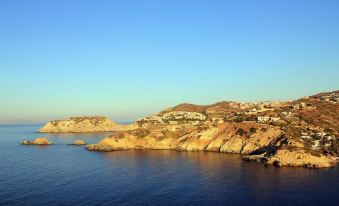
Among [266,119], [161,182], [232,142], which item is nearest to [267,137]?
[232,142]

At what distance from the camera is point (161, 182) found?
331ft

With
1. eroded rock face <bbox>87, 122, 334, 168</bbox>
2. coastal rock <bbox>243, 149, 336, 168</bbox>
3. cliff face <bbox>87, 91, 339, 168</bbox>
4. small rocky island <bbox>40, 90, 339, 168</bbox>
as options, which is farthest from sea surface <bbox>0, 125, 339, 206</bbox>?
small rocky island <bbox>40, 90, 339, 168</bbox>

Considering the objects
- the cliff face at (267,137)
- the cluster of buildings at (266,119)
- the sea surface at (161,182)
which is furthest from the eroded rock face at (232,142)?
the sea surface at (161,182)

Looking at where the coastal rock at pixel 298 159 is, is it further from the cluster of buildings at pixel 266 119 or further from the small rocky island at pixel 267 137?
the cluster of buildings at pixel 266 119

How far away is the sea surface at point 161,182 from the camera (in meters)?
82.4

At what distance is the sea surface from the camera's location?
82.4 meters

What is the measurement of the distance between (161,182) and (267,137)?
6712cm

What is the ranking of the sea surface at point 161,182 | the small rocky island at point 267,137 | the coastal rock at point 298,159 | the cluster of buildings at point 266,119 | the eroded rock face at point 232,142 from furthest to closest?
1. the cluster of buildings at point 266,119
2. the small rocky island at point 267,137
3. the eroded rock face at point 232,142
4. the coastal rock at point 298,159
5. the sea surface at point 161,182

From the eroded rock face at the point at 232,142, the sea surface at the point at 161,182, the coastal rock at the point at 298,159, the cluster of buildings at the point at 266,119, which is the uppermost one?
the cluster of buildings at the point at 266,119

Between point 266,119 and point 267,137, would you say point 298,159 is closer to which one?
point 267,137

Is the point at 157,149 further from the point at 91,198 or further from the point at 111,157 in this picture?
the point at 91,198

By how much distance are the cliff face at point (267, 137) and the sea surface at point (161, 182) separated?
910cm

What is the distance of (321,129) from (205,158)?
1982 inches

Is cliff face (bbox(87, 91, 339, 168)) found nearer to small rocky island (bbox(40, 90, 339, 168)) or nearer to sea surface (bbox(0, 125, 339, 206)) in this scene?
small rocky island (bbox(40, 90, 339, 168))
